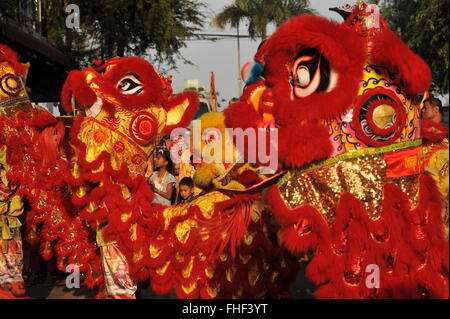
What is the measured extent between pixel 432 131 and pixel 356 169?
77 centimetres

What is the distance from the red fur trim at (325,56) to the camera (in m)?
2.19

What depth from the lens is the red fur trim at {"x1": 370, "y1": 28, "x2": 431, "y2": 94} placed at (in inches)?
88.3

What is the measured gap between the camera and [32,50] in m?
9.57

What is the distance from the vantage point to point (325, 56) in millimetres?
2207

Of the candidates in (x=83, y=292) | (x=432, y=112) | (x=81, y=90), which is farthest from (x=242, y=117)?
(x=83, y=292)

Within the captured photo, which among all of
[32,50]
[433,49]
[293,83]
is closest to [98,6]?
[32,50]

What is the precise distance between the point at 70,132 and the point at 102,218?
1.96 ft

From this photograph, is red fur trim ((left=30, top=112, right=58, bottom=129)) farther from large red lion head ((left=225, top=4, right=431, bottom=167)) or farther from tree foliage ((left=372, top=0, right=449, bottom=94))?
tree foliage ((left=372, top=0, right=449, bottom=94))

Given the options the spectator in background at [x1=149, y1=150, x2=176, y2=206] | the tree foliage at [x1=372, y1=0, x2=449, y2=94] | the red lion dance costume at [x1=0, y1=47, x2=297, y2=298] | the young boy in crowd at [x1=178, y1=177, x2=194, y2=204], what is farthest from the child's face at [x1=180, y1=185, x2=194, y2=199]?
the tree foliage at [x1=372, y1=0, x2=449, y2=94]

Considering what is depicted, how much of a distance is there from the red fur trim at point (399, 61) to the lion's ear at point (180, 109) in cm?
162

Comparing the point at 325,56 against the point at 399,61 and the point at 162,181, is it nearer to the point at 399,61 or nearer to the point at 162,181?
the point at 399,61

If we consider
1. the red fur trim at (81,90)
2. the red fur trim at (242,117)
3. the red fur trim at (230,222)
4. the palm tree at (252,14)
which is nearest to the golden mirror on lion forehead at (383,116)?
the red fur trim at (242,117)

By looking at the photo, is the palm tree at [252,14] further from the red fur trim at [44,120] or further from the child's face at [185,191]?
the red fur trim at [44,120]

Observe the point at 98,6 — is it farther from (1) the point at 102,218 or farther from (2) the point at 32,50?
(1) the point at 102,218
